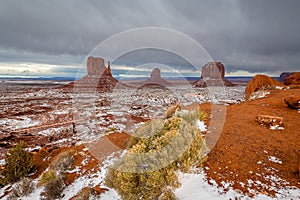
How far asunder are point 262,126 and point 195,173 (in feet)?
15.8

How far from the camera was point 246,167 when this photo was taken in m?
4.71

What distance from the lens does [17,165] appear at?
20.1ft

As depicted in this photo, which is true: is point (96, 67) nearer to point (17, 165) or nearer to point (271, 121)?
point (17, 165)

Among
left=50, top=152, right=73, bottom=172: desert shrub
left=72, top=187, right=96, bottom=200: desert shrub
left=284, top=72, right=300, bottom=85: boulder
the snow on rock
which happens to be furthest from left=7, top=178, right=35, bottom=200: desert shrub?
left=284, top=72, right=300, bottom=85: boulder

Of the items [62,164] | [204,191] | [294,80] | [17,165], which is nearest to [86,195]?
[62,164]

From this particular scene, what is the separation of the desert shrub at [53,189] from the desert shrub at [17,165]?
170 centimetres

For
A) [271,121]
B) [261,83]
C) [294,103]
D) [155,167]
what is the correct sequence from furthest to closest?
[261,83], [294,103], [271,121], [155,167]

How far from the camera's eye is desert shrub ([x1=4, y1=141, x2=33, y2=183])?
5938 millimetres

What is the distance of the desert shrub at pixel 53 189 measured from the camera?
4.77 m

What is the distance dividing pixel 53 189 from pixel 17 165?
2.46m

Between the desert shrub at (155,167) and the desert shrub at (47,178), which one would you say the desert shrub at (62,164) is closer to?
the desert shrub at (47,178)

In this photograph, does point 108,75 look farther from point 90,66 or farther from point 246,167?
point 246,167

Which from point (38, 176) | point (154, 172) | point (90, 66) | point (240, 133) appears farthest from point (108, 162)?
point (90, 66)

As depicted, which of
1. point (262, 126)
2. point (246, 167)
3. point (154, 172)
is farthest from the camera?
point (262, 126)
